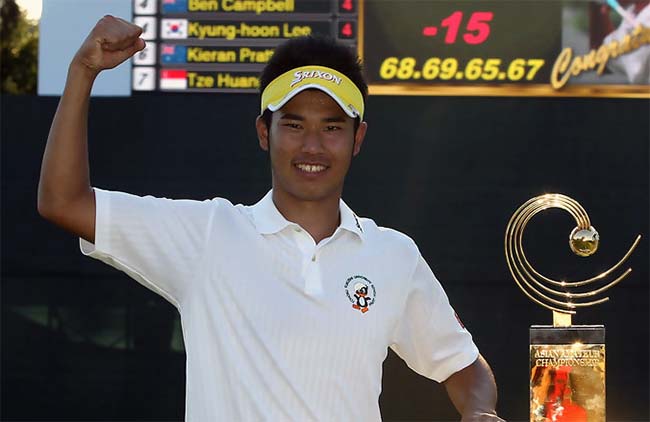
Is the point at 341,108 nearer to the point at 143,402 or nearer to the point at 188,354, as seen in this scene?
the point at 188,354

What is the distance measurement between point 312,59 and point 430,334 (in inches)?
18.3

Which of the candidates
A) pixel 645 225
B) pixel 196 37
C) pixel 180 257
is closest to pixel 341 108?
pixel 180 257

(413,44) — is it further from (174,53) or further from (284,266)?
(284,266)

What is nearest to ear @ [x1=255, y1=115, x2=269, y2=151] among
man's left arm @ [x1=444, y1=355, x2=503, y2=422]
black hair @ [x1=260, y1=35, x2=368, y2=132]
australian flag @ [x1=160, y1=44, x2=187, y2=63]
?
black hair @ [x1=260, y1=35, x2=368, y2=132]

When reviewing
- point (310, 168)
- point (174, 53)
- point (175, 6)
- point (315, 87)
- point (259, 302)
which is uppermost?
point (175, 6)

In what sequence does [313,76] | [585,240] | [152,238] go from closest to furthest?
[152,238]
[313,76]
[585,240]

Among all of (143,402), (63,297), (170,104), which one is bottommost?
(143,402)

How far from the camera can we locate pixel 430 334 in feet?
5.64

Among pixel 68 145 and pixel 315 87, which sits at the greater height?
pixel 315 87

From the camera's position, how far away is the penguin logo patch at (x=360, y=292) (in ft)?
5.23

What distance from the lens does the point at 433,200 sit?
4.93 meters

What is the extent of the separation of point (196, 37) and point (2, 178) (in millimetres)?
1157

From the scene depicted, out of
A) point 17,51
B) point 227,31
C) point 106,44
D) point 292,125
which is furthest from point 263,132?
point 17,51

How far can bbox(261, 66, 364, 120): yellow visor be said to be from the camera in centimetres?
164
